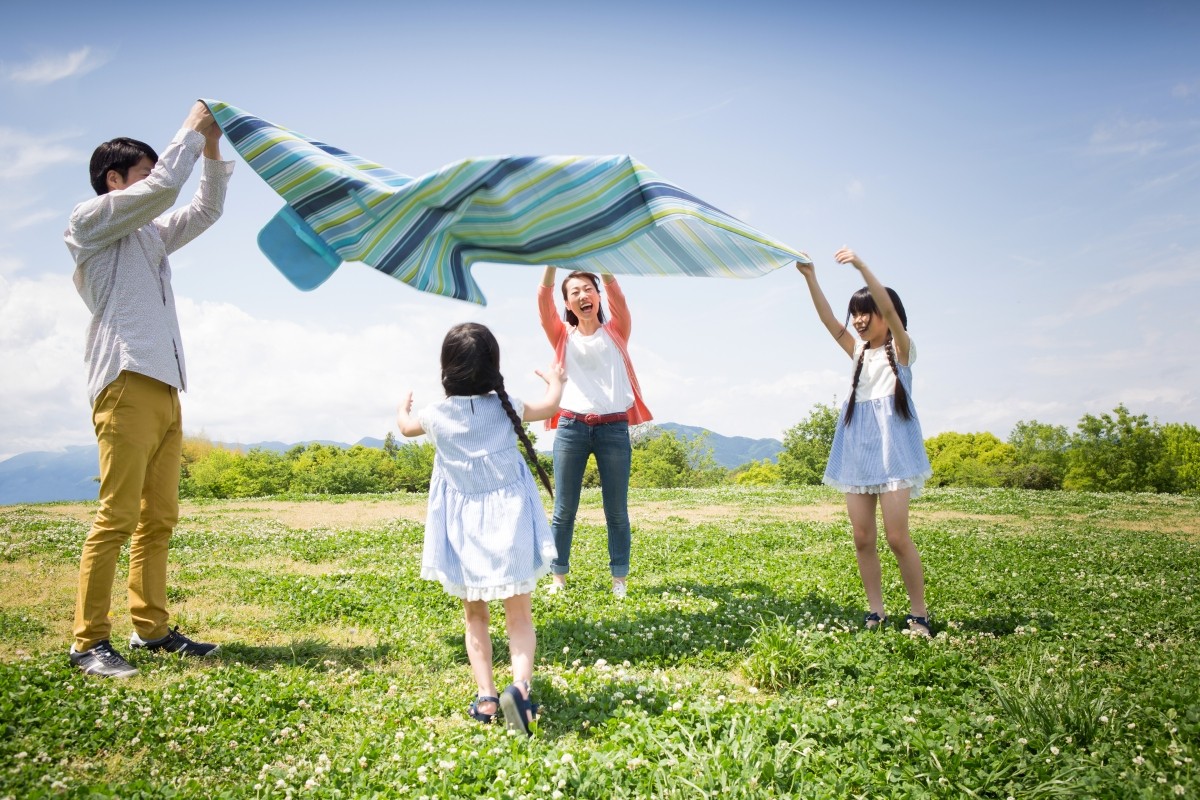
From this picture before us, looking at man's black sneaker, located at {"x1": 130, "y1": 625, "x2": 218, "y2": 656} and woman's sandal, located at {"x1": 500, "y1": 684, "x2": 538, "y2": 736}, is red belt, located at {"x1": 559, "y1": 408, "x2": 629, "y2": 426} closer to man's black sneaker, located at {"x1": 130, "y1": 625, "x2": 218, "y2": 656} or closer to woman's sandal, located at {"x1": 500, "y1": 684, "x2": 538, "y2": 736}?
woman's sandal, located at {"x1": 500, "y1": 684, "x2": 538, "y2": 736}

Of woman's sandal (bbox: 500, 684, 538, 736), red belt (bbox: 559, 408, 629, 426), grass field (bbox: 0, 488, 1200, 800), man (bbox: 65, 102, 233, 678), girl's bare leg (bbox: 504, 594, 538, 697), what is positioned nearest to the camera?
grass field (bbox: 0, 488, 1200, 800)

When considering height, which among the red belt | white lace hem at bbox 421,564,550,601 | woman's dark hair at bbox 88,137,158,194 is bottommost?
white lace hem at bbox 421,564,550,601

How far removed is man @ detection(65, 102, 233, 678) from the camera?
512cm

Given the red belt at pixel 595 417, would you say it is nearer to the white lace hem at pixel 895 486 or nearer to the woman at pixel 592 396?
the woman at pixel 592 396

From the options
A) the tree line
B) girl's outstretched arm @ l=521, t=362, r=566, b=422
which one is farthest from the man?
the tree line

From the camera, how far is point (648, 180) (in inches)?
225

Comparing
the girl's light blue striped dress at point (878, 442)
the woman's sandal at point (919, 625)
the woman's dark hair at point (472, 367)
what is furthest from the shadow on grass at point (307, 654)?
the woman's sandal at point (919, 625)

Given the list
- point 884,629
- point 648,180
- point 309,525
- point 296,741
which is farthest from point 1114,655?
point 309,525

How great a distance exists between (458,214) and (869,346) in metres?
3.80

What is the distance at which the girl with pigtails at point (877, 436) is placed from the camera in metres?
5.94

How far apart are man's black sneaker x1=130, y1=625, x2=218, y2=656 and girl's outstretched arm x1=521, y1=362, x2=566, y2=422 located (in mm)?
3357

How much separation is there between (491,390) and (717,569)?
556 centimetres

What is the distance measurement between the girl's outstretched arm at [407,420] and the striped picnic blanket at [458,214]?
100 centimetres

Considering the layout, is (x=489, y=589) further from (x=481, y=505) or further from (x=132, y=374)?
(x=132, y=374)
